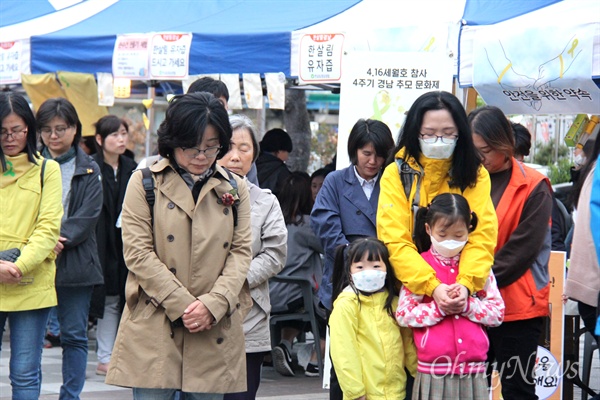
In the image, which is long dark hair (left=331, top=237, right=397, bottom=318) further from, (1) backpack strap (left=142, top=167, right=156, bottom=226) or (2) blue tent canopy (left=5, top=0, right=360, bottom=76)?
(2) blue tent canopy (left=5, top=0, right=360, bottom=76)

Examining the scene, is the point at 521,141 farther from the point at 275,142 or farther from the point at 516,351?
the point at 275,142

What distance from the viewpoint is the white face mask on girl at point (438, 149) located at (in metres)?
4.32

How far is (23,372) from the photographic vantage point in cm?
537

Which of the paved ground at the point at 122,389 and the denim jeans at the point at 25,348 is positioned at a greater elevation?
the denim jeans at the point at 25,348

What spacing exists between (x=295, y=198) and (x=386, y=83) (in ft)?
6.80

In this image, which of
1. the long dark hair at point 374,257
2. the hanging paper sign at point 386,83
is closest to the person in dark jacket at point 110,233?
the hanging paper sign at point 386,83

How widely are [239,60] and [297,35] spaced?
0.66 meters

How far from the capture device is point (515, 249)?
481cm

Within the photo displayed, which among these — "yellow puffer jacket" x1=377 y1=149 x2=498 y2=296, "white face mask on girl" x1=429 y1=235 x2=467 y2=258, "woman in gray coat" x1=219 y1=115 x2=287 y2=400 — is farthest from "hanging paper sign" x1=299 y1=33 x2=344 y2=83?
"white face mask on girl" x1=429 y1=235 x2=467 y2=258

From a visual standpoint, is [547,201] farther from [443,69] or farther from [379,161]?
[443,69]

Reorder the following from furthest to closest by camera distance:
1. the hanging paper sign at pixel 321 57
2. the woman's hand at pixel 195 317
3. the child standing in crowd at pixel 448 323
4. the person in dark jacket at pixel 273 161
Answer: the person in dark jacket at pixel 273 161, the hanging paper sign at pixel 321 57, the child standing in crowd at pixel 448 323, the woman's hand at pixel 195 317

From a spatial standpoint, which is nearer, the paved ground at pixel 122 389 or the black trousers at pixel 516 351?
the black trousers at pixel 516 351

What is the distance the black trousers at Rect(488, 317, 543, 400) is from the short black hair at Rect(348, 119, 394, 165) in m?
1.30

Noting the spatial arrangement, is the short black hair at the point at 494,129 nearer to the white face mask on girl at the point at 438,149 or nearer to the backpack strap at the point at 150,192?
the white face mask on girl at the point at 438,149
